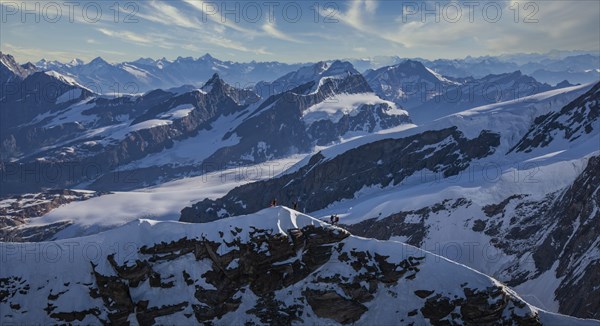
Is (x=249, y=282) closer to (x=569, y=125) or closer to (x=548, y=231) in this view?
(x=548, y=231)

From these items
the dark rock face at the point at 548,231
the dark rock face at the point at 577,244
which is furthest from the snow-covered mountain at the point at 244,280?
the dark rock face at the point at 548,231

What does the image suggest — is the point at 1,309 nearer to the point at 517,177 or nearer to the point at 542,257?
the point at 542,257

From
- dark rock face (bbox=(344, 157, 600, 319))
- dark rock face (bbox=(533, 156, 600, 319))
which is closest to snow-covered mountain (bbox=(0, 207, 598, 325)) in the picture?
dark rock face (bbox=(533, 156, 600, 319))

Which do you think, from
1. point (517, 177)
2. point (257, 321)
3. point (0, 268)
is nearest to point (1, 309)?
point (0, 268)

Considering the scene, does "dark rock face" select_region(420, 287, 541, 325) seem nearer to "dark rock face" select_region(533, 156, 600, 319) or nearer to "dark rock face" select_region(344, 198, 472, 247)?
"dark rock face" select_region(533, 156, 600, 319)

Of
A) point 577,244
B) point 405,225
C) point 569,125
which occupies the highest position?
point 569,125

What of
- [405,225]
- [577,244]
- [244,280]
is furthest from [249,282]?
[577,244]
